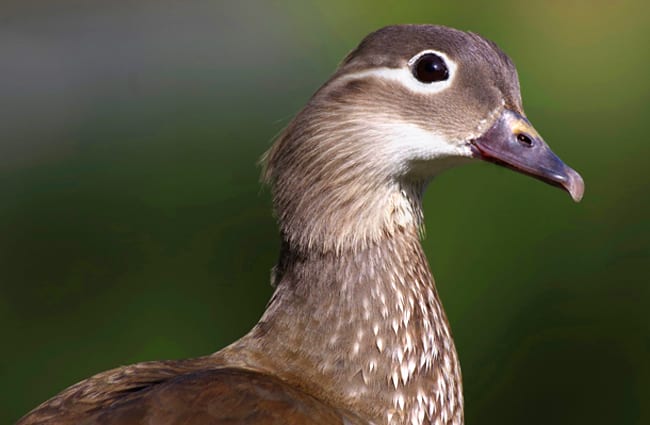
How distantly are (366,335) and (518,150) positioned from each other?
341 mm

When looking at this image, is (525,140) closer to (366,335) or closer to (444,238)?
(366,335)

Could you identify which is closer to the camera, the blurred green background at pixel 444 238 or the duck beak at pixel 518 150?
the duck beak at pixel 518 150

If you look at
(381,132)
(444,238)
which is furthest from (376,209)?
(444,238)

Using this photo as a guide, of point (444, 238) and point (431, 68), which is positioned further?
→ point (444, 238)

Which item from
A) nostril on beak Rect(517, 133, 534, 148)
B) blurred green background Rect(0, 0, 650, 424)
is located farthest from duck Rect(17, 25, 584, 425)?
blurred green background Rect(0, 0, 650, 424)

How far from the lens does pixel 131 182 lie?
324cm

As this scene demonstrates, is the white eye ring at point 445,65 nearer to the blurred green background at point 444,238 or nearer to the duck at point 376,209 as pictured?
the duck at point 376,209

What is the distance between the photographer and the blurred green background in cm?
284

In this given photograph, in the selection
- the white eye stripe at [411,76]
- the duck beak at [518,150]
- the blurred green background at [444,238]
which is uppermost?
the white eye stripe at [411,76]

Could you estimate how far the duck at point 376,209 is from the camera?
1.75 metres

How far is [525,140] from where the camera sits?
1.77m

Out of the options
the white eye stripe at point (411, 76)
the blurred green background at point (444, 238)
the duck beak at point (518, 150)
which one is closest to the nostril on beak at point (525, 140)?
the duck beak at point (518, 150)

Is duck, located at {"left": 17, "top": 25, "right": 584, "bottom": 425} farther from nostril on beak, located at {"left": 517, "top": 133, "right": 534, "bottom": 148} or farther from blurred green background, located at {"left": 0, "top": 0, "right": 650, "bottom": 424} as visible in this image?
blurred green background, located at {"left": 0, "top": 0, "right": 650, "bottom": 424}

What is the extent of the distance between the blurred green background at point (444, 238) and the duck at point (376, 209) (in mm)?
1006
